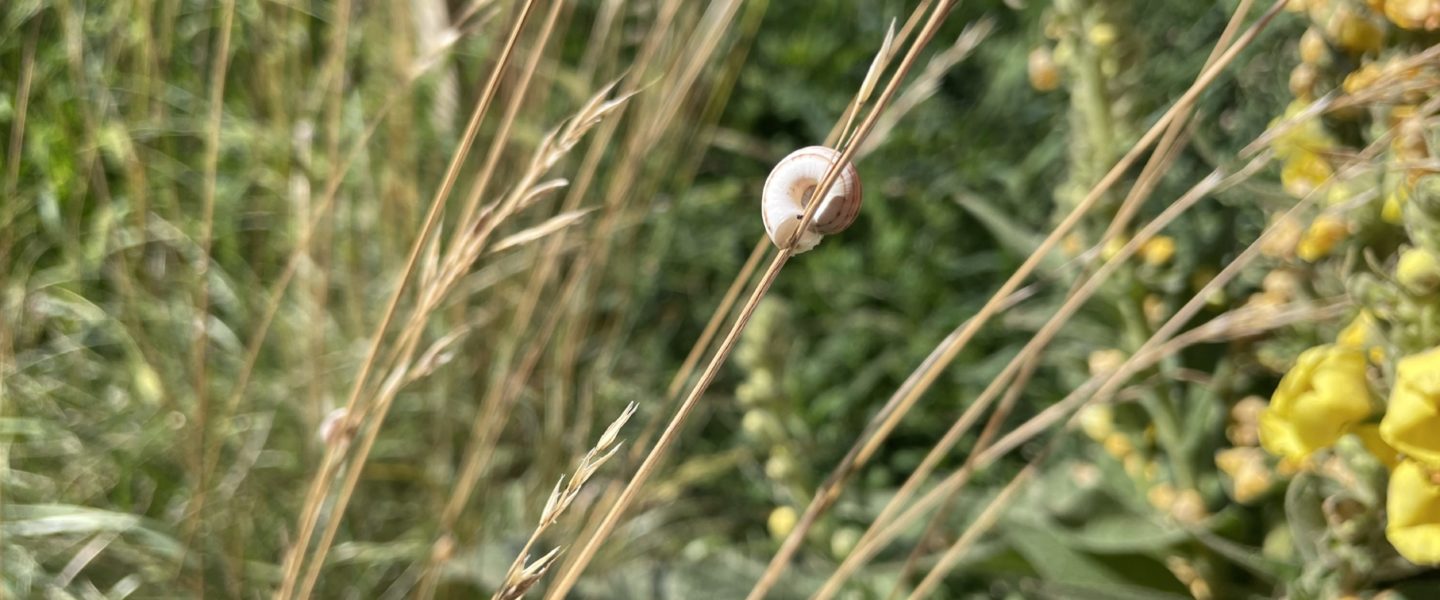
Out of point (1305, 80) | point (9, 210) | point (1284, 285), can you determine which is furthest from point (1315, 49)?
point (9, 210)

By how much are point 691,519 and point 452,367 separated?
338 mm

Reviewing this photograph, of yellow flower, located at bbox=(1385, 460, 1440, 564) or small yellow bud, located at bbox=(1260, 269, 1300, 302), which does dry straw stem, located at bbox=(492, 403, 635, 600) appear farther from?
small yellow bud, located at bbox=(1260, 269, 1300, 302)

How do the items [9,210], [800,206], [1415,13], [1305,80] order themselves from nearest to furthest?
[800,206]
[1415,13]
[1305,80]
[9,210]

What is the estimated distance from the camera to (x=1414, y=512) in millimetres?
490

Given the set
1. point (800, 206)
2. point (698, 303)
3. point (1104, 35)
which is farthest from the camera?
point (698, 303)

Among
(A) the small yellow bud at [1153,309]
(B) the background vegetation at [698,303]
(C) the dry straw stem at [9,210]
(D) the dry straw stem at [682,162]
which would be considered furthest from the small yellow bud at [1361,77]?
(C) the dry straw stem at [9,210]

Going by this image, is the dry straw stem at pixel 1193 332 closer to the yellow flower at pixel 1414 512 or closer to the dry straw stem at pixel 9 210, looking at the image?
the yellow flower at pixel 1414 512

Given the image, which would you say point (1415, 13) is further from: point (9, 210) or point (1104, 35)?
point (9, 210)

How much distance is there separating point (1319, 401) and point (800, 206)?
290 mm

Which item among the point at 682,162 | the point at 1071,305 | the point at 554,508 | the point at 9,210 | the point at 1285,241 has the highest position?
the point at 682,162

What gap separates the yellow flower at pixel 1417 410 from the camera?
1.52 ft

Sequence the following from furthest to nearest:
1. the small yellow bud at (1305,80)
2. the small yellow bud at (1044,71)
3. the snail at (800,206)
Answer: the small yellow bud at (1044,71) → the small yellow bud at (1305,80) → the snail at (800,206)

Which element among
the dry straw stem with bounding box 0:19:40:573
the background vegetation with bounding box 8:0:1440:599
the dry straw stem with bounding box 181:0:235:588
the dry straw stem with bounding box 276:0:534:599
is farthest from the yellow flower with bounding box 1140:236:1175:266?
the dry straw stem with bounding box 0:19:40:573

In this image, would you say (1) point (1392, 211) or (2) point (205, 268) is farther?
(2) point (205, 268)
